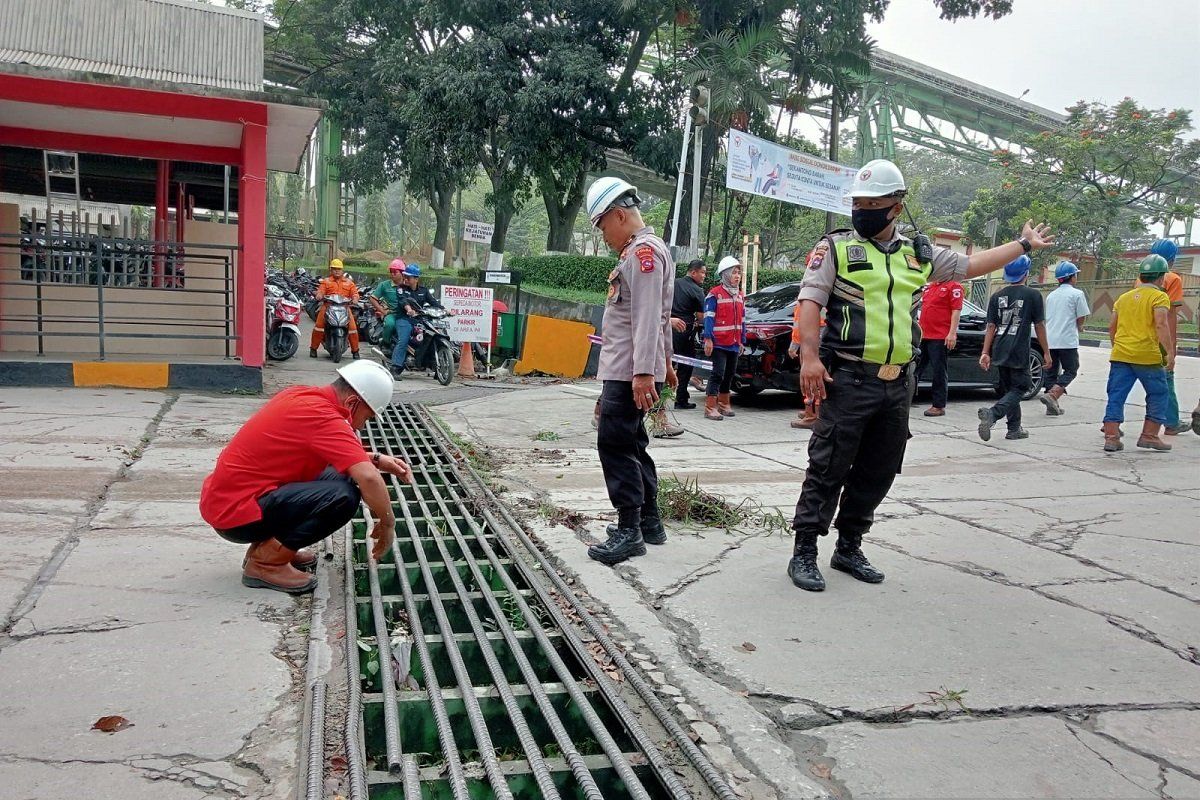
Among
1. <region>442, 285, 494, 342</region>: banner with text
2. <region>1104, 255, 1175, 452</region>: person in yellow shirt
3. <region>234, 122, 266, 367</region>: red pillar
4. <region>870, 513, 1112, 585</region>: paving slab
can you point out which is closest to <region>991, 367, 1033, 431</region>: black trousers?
<region>1104, 255, 1175, 452</region>: person in yellow shirt

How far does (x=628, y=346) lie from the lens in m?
4.27

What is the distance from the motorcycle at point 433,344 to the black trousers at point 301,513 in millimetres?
7684

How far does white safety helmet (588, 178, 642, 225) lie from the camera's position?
4.18 m

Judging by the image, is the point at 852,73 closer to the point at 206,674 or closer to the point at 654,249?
the point at 654,249

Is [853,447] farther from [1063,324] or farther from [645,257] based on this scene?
Answer: [1063,324]

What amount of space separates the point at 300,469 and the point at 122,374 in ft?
21.4

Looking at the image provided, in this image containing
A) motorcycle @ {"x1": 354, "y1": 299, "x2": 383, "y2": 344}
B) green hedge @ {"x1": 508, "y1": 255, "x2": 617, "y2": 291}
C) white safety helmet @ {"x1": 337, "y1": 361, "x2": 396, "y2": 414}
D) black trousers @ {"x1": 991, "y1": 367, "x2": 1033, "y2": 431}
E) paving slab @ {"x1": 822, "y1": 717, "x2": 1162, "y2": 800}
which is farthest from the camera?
green hedge @ {"x1": 508, "y1": 255, "x2": 617, "y2": 291}

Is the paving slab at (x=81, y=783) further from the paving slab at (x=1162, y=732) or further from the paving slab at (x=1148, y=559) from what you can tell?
the paving slab at (x=1148, y=559)

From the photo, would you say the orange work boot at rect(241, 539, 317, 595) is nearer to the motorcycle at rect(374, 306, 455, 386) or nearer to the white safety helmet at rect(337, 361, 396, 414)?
the white safety helmet at rect(337, 361, 396, 414)

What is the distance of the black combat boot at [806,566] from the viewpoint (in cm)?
389

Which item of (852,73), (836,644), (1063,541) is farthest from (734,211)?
(836,644)

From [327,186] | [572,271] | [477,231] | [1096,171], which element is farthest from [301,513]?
[327,186]

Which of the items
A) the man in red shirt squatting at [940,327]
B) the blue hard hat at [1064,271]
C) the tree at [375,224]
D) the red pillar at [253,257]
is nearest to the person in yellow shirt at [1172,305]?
the blue hard hat at [1064,271]

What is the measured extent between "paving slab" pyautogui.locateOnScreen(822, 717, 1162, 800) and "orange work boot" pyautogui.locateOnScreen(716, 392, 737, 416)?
641 centimetres
